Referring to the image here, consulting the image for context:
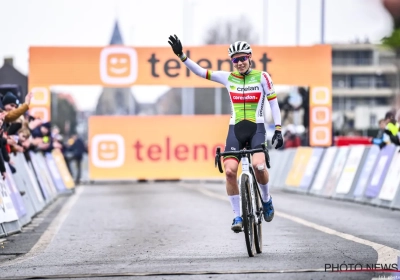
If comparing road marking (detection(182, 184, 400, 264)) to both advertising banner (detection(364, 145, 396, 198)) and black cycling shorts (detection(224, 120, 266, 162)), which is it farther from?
advertising banner (detection(364, 145, 396, 198))

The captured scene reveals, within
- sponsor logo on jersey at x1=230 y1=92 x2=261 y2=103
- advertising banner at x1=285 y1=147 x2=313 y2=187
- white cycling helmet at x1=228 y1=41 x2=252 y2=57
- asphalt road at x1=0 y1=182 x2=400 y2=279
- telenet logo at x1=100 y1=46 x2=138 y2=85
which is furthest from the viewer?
telenet logo at x1=100 y1=46 x2=138 y2=85

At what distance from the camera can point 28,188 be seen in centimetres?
1895

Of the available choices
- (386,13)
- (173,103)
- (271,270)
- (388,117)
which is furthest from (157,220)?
(173,103)

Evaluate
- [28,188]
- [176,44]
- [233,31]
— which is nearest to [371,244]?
[176,44]

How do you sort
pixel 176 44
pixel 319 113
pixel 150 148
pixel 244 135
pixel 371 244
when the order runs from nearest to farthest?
pixel 244 135 → pixel 176 44 → pixel 371 244 → pixel 319 113 → pixel 150 148

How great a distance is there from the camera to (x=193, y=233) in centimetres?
1383

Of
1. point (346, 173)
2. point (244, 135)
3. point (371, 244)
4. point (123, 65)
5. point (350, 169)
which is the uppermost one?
point (123, 65)

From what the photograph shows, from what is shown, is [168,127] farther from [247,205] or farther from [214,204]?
[247,205]

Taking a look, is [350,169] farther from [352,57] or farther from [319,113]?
[352,57]

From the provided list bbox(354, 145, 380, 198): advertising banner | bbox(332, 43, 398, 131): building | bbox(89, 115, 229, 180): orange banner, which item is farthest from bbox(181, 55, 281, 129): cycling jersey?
bbox(332, 43, 398, 131): building

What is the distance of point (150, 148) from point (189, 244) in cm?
2551

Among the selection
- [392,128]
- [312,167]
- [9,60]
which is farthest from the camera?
[9,60]

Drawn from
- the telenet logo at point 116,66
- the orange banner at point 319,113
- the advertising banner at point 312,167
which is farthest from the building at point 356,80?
the advertising banner at point 312,167

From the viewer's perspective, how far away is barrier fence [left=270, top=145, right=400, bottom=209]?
20.2 metres
